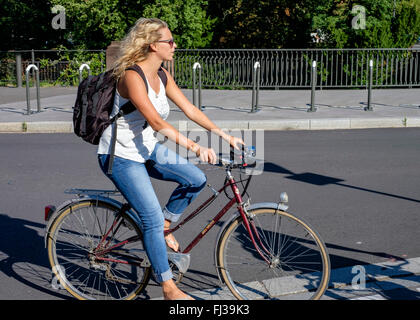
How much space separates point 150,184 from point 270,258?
889 millimetres

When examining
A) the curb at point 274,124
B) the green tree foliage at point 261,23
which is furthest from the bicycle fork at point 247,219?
the green tree foliage at point 261,23

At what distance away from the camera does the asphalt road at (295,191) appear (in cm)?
480

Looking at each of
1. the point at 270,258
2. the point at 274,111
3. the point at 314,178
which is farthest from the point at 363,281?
the point at 274,111

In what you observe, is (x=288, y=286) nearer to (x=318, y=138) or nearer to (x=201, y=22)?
(x=318, y=138)

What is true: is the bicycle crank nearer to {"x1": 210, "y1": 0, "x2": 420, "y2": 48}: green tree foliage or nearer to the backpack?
the backpack

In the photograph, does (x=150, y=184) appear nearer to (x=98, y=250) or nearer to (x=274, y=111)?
(x=98, y=250)

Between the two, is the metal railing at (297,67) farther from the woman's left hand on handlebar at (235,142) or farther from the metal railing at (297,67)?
the woman's left hand on handlebar at (235,142)

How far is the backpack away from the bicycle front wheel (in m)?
0.90

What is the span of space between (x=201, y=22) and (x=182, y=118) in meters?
12.0

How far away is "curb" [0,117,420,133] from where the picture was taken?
1204 cm

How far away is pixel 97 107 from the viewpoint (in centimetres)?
368

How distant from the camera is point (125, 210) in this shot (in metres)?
3.91

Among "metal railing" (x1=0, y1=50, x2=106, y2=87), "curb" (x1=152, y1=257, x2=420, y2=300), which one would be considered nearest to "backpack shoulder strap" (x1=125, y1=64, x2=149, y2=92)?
"curb" (x1=152, y1=257, x2=420, y2=300)
